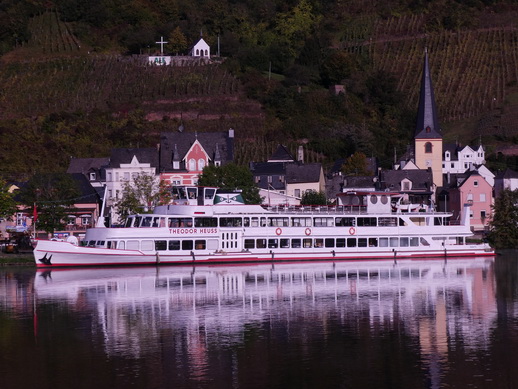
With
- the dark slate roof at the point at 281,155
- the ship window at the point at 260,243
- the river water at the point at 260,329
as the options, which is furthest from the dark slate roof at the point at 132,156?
the river water at the point at 260,329

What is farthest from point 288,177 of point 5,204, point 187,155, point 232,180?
point 5,204

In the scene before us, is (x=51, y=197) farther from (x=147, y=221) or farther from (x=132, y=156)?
(x=147, y=221)

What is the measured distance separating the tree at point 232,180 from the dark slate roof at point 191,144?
13.3m

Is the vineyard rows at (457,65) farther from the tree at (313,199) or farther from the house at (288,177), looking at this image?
the tree at (313,199)

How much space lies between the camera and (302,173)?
349 ft

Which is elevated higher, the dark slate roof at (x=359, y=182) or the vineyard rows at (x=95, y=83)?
the vineyard rows at (x=95, y=83)

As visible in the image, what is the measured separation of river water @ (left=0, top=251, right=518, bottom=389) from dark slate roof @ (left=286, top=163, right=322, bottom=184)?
4109cm

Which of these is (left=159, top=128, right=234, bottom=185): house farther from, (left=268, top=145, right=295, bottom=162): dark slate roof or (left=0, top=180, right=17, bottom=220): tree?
(left=0, top=180, right=17, bottom=220): tree

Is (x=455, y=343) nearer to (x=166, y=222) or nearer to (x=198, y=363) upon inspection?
(x=198, y=363)

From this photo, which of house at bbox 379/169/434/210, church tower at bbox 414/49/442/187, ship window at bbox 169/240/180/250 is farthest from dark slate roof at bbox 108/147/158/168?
ship window at bbox 169/240/180/250

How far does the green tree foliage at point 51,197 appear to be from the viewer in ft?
279

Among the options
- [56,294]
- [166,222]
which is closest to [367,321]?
[56,294]

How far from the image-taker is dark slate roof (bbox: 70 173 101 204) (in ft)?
319

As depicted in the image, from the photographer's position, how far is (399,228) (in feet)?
240
